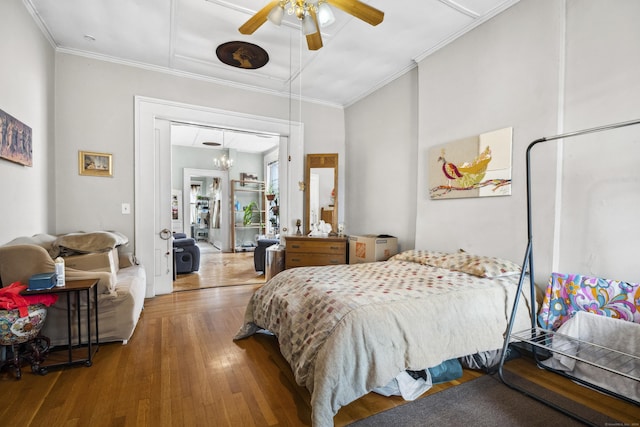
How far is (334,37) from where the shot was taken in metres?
3.11

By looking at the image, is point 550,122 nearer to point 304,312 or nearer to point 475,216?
point 475,216

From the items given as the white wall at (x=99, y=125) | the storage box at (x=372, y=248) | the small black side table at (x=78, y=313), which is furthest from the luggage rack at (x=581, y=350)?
the white wall at (x=99, y=125)

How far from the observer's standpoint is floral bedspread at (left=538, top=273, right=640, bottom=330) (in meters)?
1.87

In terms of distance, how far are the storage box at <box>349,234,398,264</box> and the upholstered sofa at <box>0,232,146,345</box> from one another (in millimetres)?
2439

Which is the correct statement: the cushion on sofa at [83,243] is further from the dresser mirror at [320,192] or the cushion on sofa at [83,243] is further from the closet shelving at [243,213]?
the closet shelving at [243,213]

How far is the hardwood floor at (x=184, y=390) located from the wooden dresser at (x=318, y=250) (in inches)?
56.7

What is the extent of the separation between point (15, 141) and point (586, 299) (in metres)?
4.42

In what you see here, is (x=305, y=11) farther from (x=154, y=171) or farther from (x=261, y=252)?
(x=261, y=252)

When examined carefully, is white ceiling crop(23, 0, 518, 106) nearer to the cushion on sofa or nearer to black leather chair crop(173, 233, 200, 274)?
the cushion on sofa

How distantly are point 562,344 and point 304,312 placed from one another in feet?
5.79

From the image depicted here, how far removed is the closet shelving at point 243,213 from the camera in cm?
818

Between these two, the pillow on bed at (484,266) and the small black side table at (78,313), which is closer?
the small black side table at (78,313)


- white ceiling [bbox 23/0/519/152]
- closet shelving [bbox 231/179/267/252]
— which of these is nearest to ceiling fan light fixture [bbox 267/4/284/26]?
white ceiling [bbox 23/0/519/152]

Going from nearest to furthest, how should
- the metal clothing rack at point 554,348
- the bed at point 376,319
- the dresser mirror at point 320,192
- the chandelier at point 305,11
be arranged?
the bed at point 376,319 → the metal clothing rack at point 554,348 → the chandelier at point 305,11 → the dresser mirror at point 320,192
